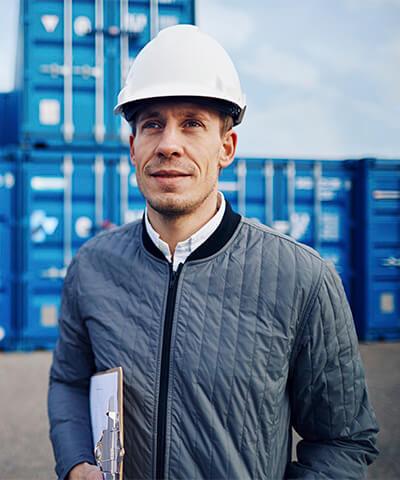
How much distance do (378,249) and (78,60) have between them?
4075 mm

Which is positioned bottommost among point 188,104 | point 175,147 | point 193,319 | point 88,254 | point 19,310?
point 19,310

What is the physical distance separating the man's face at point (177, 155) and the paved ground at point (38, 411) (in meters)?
2.40

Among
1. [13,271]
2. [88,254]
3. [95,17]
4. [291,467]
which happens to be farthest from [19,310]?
[291,467]

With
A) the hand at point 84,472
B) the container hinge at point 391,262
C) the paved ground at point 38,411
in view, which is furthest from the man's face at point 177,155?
the container hinge at point 391,262

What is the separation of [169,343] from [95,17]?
5.38 metres

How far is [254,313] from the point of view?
4.51 feet

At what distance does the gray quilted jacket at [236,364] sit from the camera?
1315mm

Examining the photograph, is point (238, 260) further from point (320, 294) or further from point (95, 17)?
point (95, 17)

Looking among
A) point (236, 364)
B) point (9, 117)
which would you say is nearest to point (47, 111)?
point (9, 117)

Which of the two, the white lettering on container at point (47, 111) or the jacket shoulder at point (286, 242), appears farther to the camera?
the white lettering on container at point (47, 111)

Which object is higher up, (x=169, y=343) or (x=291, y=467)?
(x=169, y=343)

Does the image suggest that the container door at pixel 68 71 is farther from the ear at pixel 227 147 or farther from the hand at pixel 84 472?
the hand at pixel 84 472

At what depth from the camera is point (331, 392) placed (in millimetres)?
1355

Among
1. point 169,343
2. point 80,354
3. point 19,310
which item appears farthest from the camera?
point 19,310
